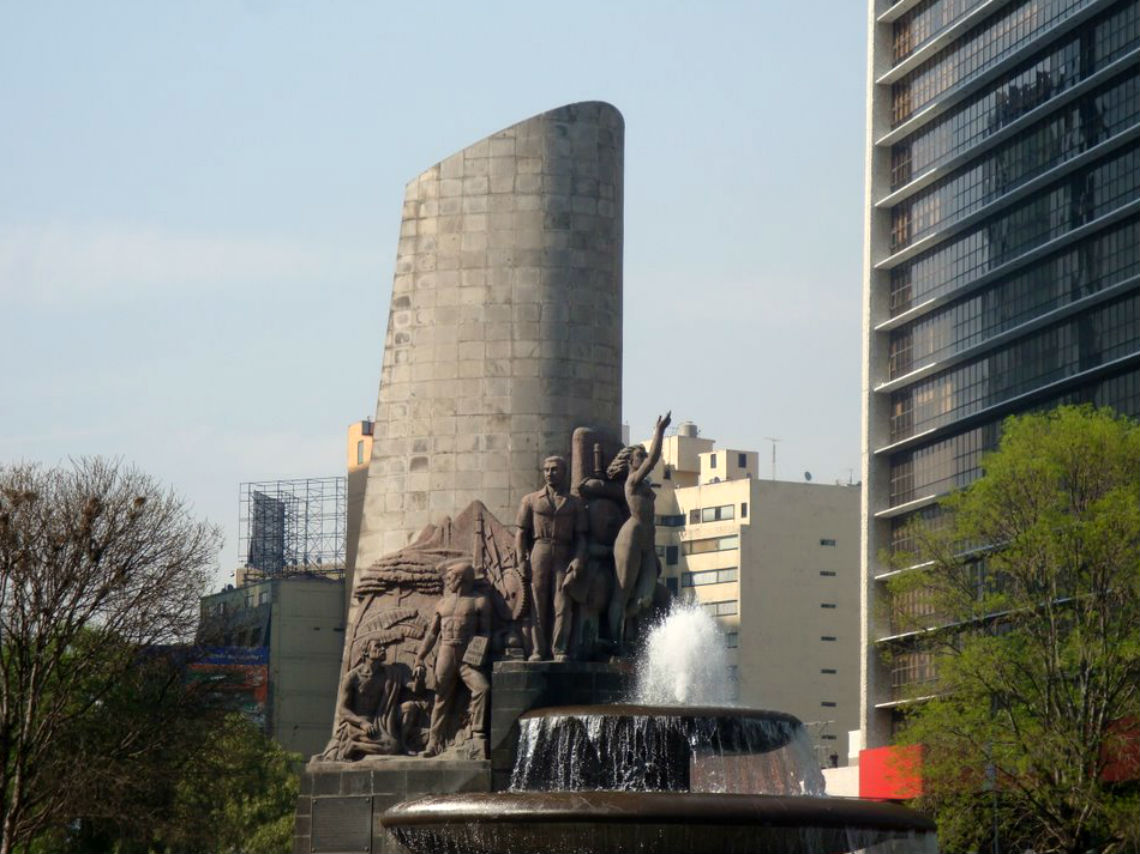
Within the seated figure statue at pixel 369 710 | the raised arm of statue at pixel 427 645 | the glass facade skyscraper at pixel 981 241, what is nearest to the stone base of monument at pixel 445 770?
the seated figure statue at pixel 369 710

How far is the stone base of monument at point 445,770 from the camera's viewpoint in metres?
36.8

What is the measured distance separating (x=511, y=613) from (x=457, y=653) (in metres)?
1.11

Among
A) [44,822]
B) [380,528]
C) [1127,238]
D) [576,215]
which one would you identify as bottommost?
[44,822]

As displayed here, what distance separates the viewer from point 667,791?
31.3m

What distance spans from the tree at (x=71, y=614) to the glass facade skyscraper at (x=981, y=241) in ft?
115

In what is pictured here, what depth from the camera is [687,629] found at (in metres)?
37.7

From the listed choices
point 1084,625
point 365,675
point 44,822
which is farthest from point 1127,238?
point 365,675

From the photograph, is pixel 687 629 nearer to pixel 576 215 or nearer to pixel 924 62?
pixel 576 215

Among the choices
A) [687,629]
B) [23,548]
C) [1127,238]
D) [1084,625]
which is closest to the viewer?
[687,629]

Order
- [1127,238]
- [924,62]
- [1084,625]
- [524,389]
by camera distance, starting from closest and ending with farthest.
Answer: [524,389]
[1084,625]
[1127,238]
[924,62]

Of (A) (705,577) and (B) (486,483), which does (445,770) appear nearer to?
(B) (486,483)

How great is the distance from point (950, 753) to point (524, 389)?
17954 mm

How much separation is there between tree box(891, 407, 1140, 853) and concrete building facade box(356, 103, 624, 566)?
15989mm

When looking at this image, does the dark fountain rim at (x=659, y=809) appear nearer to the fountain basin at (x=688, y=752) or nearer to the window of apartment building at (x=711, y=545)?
the fountain basin at (x=688, y=752)
